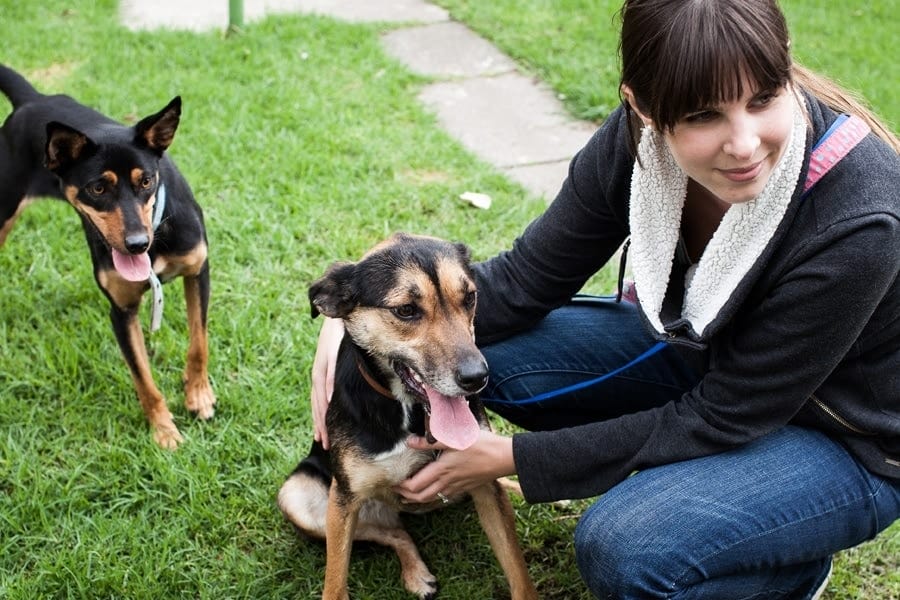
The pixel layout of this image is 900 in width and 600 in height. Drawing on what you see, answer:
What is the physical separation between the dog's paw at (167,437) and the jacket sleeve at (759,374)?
1685 millimetres

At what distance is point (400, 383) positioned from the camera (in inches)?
113

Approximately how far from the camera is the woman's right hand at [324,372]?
124 inches

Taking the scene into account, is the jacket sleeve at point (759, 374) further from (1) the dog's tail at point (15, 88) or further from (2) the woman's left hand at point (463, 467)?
(1) the dog's tail at point (15, 88)

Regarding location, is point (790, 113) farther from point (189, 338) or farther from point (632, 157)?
point (189, 338)

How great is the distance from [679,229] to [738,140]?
57cm

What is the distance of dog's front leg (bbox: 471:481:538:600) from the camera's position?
9.65ft

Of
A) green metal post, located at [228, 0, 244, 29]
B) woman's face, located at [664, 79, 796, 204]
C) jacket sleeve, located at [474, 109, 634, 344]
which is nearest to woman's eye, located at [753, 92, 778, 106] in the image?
woman's face, located at [664, 79, 796, 204]

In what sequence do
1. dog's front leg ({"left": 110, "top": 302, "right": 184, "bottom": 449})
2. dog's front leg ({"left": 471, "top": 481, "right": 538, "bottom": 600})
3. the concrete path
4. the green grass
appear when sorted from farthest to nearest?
the concrete path → dog's front leg ({"left": 110, "top": 302, "right": 184, "bottom": 449}) → the green grass → dog's front leg ({"left": 471, "top": 481, "right": 538, "bottom": 600})

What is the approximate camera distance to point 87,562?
3186 millimetres

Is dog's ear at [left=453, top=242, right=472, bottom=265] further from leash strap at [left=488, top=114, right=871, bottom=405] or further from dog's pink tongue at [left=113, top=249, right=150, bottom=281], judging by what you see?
dog's pink tongue at [left=113, top=249, right=150, bottom=281]

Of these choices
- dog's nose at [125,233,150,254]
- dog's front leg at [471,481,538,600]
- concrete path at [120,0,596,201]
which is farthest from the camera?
concrete path at [120,0,596,201]

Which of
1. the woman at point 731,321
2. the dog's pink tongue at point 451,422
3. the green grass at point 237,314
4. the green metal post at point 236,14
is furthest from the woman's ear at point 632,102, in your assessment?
the green metal post at point 236,14

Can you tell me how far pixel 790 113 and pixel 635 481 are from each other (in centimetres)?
107

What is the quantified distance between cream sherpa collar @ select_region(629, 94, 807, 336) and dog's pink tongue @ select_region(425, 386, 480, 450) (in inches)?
23.6
